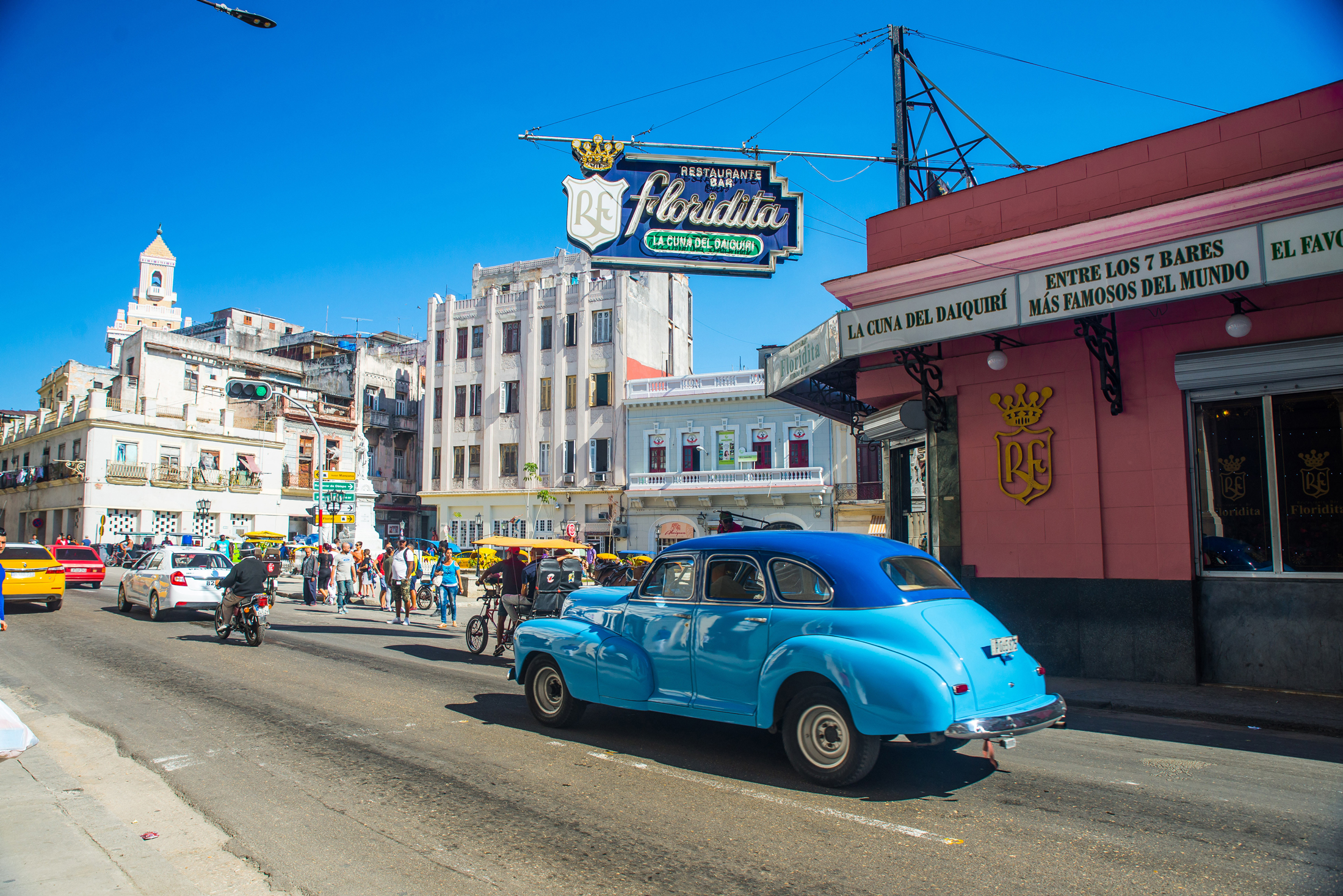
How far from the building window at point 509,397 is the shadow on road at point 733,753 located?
39.1 meters

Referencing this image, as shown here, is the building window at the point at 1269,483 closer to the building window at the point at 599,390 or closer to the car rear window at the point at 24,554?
the car rear window at the point at 24,554

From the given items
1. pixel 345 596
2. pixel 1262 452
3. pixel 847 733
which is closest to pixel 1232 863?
pixel 847 733

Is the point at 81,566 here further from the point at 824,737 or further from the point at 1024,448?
the point at 824,737

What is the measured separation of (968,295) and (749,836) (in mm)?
8000

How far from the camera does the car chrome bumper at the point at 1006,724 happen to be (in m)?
5.32

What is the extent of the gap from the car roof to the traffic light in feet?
49.6

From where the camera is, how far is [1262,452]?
992 cm

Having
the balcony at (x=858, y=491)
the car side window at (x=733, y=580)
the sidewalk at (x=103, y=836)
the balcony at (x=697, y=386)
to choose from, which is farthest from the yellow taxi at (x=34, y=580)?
the balcony at (x=858, y=491)

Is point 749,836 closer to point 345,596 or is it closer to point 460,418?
point 345,596

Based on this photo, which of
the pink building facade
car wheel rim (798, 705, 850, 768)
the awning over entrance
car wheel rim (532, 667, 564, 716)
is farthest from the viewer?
the pink building facade

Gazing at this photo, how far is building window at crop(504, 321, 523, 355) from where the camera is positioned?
1849 inches

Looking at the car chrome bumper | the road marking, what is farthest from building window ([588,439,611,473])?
the car chrome bumper

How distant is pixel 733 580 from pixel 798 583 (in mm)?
582

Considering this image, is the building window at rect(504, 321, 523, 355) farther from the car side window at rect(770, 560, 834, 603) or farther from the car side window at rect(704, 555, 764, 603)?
the car side window at rect(770, 560, 834, 603)
